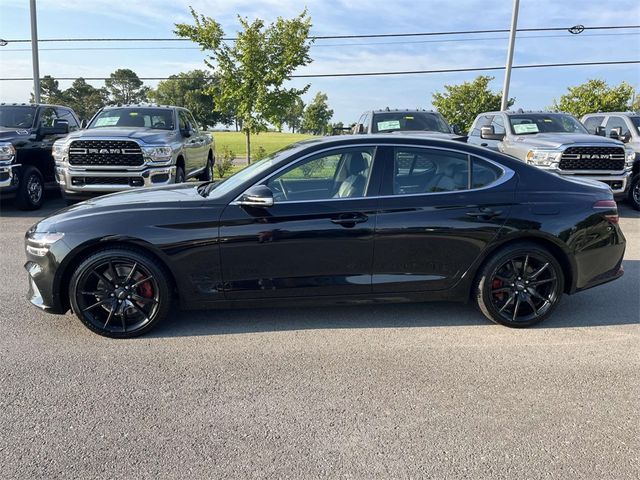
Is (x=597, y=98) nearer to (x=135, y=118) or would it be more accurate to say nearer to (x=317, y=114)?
(x=135, y=118)

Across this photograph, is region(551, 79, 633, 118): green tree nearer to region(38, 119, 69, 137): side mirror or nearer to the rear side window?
the rear side window

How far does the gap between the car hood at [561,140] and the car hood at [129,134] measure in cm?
711

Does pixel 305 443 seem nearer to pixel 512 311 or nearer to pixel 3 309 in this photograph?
pixel 512 311

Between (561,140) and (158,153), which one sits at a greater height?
(561,140)

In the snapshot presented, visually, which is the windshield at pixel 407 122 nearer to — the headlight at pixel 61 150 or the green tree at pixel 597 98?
the headlight at pixel 61 150

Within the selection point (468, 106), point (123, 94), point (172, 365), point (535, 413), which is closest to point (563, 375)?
point (535, 413)

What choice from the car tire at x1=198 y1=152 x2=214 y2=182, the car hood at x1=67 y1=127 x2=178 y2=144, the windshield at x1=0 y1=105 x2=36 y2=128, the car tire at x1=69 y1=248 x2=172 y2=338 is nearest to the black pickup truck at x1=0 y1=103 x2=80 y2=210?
the windshield at x1=0 y1=105 x2=36 y2=128

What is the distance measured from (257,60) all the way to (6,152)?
372 inches

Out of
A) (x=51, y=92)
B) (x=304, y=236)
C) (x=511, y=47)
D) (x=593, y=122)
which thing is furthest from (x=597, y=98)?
(x=51, y=92)

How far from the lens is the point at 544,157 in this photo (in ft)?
30.4

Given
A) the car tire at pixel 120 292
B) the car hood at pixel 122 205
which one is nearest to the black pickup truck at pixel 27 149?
the car hood at pixel 122 205

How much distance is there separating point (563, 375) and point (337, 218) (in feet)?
6.51

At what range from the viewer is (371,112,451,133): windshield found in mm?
10758

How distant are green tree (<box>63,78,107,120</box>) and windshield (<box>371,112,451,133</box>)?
73.9 meters
